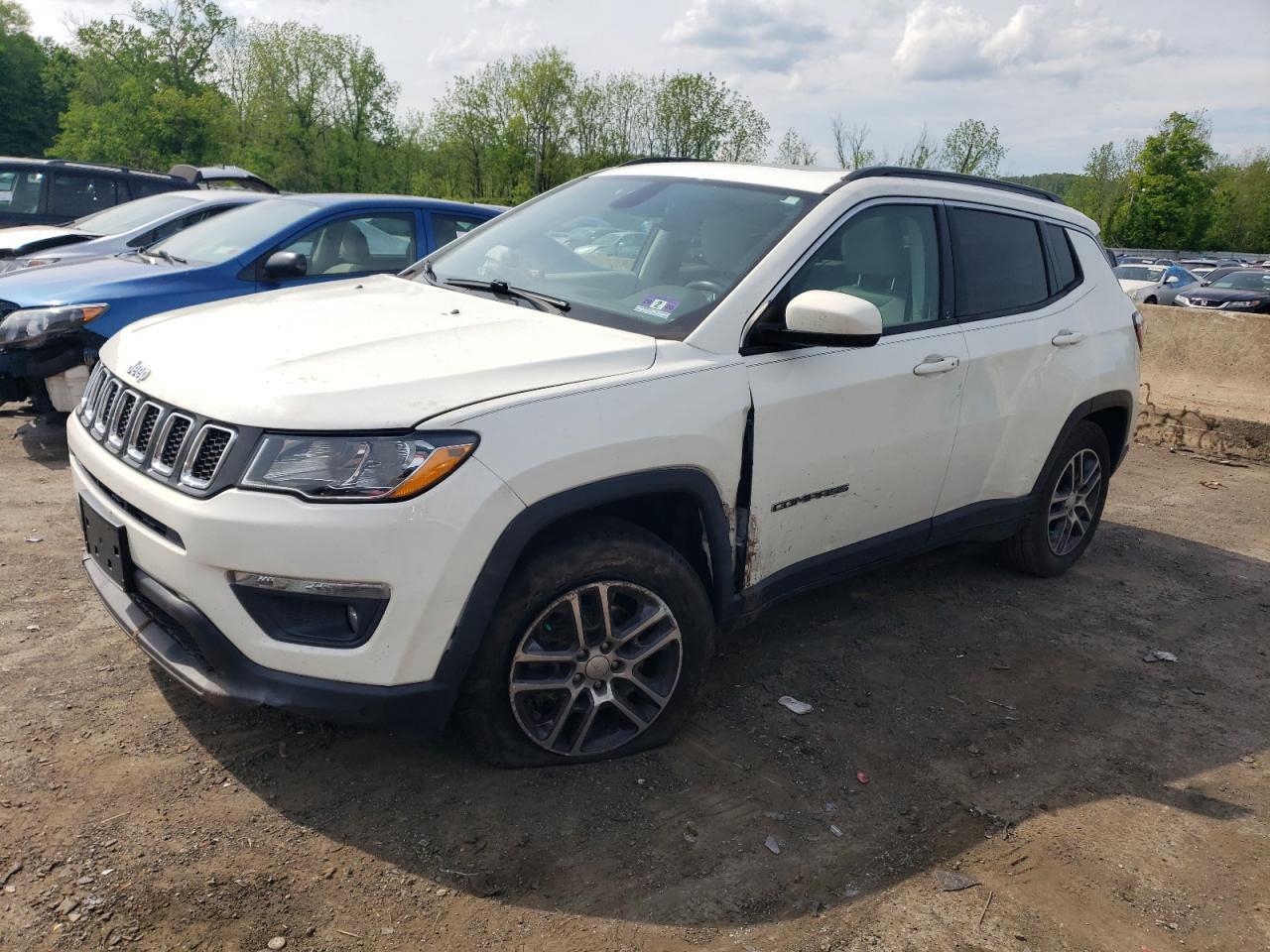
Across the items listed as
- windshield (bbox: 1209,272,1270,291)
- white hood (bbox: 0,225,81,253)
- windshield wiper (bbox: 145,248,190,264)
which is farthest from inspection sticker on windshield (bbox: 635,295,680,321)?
windshield (bbox: 1209,272,1270,291)

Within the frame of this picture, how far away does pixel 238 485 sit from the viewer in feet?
8.35

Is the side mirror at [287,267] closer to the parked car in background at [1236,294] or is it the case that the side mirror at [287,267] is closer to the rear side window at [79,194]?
the rear side window at [79,194]

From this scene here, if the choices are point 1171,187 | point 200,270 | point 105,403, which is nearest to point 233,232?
point 200,270

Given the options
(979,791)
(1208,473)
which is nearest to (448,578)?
(979,791)

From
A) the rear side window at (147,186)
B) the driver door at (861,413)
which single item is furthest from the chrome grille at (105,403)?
the rear side window at (147,186)

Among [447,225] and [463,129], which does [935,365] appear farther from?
[463,129]

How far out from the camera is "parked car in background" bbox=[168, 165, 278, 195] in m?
13.7

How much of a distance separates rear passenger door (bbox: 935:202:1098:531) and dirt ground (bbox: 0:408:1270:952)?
77 cm

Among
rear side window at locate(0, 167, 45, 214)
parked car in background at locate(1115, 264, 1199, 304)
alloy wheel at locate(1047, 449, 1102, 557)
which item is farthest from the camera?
parked car in background at locate(1115, 264, 1199, 304)

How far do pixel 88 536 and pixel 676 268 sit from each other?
6.91 feet

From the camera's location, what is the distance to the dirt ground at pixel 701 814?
2.53 m

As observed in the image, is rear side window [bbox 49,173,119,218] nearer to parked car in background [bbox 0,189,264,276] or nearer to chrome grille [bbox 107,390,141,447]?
parked car in background [bbox 0,189,264,276]

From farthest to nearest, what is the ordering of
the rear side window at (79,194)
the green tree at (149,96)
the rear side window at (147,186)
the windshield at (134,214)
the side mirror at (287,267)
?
the green tree at (149,96), the rear side window at (147,186), the rear side window at (79,194), the windshield at (134,214), the side mirror at (287,267)

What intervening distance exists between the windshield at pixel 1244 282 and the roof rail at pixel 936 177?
72.2 feet
